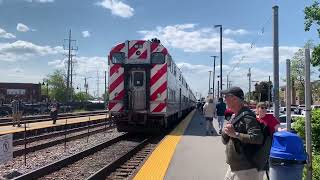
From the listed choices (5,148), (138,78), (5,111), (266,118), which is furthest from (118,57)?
(5,111)

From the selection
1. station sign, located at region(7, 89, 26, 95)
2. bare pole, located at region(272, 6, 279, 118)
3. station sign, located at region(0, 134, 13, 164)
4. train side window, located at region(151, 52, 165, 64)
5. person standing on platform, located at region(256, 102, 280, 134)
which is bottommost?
station sign, located at region(0, 134, 13, 164)

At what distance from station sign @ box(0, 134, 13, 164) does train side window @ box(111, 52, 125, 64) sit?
33.5ft

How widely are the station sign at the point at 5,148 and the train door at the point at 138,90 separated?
32.7 feet

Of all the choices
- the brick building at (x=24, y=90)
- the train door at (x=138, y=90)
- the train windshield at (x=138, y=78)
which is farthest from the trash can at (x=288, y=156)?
the brick building at (x=24, y=90)

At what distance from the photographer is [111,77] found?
21.7m

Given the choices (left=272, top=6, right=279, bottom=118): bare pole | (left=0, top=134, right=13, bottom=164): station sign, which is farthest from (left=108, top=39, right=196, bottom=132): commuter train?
(left=272, top=6, right=279, bottom=118): bare pole

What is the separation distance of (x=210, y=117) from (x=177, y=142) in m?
3.90

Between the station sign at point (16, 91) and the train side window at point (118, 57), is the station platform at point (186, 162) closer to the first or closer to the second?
the train side window at point (118, 57)

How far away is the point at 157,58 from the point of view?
21828 millimetres

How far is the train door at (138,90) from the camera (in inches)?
855

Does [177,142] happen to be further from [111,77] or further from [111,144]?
[111,77]

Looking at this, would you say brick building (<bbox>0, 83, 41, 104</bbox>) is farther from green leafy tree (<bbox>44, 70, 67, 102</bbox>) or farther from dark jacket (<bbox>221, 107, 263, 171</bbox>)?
dark jacket (<bbox>221, 107, 263, 171</bbox>)

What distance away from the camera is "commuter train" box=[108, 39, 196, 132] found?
70.5 feet

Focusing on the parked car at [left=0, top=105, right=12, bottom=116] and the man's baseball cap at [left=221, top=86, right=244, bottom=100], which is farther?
the parked car at [left=0, top=105, right=12, bottom=116]
